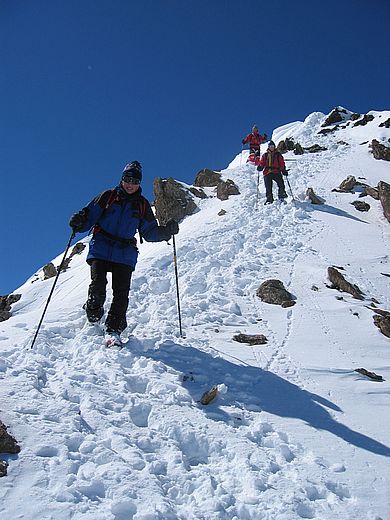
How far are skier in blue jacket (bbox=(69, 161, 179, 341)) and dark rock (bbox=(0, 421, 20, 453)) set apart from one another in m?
2.82

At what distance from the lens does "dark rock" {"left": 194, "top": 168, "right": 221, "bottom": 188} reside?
2181 centimetres

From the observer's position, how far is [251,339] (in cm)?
625

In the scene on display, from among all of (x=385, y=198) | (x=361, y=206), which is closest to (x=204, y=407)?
(x=385, y=198)

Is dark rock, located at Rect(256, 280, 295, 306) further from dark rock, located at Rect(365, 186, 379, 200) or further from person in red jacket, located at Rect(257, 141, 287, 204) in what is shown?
dark rock, located at Rect(365, 186, 379, 200)

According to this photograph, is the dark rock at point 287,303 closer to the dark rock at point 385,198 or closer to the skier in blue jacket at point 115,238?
the skier in blue jacket at point 115,238

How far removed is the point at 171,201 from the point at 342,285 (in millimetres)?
11282

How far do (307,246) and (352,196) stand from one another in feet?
22.2

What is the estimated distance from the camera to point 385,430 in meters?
4.01

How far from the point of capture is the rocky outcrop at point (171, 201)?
706 inches

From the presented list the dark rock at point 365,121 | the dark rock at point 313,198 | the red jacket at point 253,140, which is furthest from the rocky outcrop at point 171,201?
the dark rock at point 365,121

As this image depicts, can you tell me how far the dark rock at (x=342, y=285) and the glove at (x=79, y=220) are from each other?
5523mm

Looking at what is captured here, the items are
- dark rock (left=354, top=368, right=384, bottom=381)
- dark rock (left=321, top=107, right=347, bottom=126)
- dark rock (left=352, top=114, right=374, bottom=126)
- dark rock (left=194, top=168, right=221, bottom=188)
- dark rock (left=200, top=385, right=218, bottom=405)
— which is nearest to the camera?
dark rock (left=200, top=385, right=218, bottom=405)

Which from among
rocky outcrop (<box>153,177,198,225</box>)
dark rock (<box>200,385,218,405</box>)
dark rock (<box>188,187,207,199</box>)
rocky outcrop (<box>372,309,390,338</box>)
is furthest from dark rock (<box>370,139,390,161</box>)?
dark rock (<box>200,385,218,405</box>)

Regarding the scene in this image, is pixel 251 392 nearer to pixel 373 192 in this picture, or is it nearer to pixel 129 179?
pixel 129 179
